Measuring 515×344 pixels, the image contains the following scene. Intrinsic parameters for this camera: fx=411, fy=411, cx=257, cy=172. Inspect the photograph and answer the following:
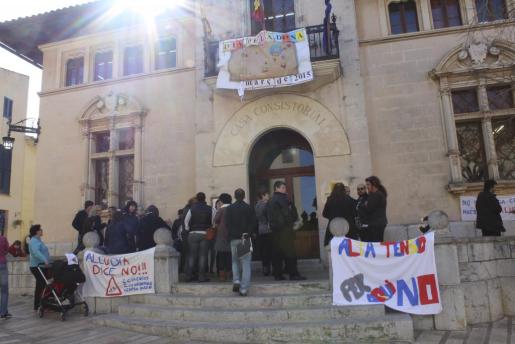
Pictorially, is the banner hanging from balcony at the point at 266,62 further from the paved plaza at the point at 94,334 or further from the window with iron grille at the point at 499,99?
the paved plaza at the point at 94,334

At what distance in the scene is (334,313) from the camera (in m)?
6.58

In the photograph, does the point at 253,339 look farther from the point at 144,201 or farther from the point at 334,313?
the point at 144,201

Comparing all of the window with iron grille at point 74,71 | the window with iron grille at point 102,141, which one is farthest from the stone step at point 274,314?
the window with iron grille at point 74,71

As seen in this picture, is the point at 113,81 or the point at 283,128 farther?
the point at 113,81

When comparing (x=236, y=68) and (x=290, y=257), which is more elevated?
(x=236, y=68)

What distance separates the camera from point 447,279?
21.9ft

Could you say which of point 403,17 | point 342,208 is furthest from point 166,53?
point 342,208

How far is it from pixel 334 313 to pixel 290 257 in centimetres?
164

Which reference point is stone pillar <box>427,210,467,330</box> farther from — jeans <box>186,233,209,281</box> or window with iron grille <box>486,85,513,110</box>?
window with iron grille <box>486,85,513,110</box>

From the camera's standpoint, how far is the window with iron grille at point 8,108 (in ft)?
87.6

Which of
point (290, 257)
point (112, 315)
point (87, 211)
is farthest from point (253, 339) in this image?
point (87, 211)

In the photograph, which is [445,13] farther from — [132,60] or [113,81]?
[113,81]

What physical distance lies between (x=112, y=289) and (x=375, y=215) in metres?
5.52

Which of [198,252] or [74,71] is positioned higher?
[74,71]
